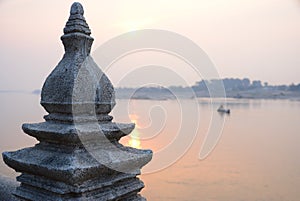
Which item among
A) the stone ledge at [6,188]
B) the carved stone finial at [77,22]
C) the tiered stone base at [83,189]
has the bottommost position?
the stone ledge at [6,188]

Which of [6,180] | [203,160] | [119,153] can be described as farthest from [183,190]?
[119,153]

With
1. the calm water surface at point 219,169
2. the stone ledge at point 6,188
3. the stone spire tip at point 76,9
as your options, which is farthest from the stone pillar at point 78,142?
the calm water surface at point 219,169

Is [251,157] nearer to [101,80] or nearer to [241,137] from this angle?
[241,137]

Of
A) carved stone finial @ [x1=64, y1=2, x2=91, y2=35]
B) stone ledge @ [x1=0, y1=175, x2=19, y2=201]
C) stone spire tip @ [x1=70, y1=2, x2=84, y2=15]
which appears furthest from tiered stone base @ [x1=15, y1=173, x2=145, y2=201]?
stone ledge @ [x1=0, y1=175, x2=19, y2=201]

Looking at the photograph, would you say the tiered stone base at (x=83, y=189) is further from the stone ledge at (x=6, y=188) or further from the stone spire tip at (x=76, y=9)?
the stone ledge at (x=6, y=188)

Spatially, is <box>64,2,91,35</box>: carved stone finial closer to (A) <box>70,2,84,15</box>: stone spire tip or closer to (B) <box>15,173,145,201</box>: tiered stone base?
(A) <box>70,2,84,15</box>: stone spire tip

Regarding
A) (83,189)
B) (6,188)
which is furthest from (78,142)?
(6,188)

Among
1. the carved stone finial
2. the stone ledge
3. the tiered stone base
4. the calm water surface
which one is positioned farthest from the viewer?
the calm water surface

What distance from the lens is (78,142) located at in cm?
265

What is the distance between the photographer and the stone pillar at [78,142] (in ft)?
8.50

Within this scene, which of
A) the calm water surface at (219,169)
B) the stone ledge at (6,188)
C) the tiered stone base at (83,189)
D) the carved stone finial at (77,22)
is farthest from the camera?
the calm water surface at (219,169)

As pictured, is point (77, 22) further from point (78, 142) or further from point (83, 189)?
point (83, 189)

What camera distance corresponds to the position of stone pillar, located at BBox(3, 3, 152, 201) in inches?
102

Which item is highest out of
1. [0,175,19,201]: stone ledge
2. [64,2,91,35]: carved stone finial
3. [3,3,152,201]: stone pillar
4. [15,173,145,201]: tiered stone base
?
[64,2,91,35]: carved stone finial
